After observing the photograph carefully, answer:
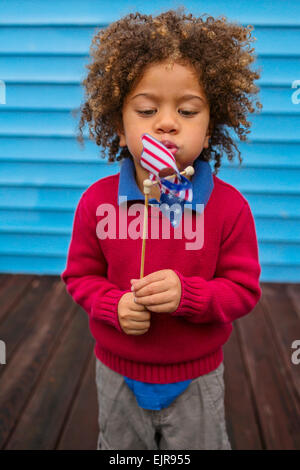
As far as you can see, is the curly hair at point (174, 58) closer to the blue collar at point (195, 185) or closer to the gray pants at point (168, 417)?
the blue collar at point (195, 185)

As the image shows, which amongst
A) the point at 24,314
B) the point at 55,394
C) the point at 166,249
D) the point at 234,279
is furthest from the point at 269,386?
the point at 24,314

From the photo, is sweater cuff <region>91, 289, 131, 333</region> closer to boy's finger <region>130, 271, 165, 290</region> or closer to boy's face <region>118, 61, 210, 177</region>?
boy's finger <region>130, 271, 165, 290</region>

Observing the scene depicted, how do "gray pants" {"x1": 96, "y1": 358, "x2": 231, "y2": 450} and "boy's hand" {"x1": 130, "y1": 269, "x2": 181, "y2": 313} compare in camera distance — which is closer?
"boy's hand" {"x1": 130, "y1": 269, "x2": 181, "y2": 313}

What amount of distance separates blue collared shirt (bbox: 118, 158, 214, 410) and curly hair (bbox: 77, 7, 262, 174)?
0.39 feet

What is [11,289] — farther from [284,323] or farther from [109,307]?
[109,307]

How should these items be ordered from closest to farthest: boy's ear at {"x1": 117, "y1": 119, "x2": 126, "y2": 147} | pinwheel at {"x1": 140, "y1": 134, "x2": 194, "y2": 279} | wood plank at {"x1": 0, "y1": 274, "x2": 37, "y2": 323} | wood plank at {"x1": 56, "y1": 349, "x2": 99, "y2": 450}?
pinwheel at {"x1": 140, "y1": 134, "x2": 194, "y2": 279} < boy's ear at {"x1": 117, "y1": 119, "x2": 126, "y2": 147} < wood plank at {"x1": 56, "y1": 349, "x2": 99, "y2": 450} < wood plank at {"x1": 0, "y1": 274, "x2": 37, "y2": 323}

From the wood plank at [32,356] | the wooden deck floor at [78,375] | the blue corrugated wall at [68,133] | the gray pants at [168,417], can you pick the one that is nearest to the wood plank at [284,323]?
the wooden deck floor at [78,375]

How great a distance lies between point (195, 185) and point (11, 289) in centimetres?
166

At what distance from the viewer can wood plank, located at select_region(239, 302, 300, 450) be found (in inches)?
57.4

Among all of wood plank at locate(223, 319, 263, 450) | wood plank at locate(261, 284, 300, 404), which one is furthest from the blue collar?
wood plank at locate(261, 284, 300, 404)

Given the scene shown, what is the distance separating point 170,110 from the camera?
2.72ft

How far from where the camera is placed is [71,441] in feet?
4.71

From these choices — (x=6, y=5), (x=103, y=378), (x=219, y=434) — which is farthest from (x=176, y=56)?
(x=6, y=5)

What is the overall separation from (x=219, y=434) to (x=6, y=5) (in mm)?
1989
